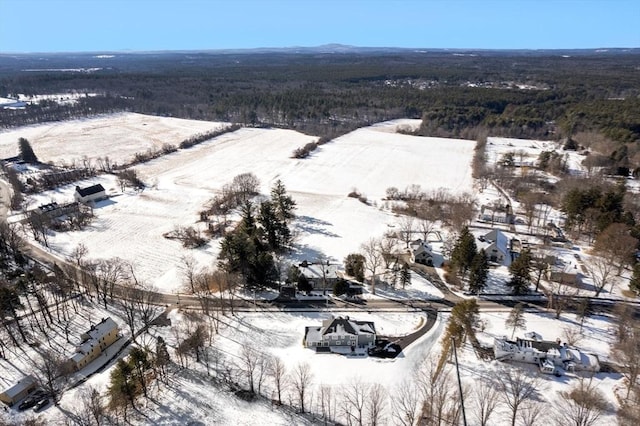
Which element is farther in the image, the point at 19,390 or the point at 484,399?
the point at 19,390

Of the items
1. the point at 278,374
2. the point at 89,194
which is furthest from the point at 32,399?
the point at 89,194

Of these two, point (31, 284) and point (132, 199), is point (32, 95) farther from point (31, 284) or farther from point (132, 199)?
point (31, 284)

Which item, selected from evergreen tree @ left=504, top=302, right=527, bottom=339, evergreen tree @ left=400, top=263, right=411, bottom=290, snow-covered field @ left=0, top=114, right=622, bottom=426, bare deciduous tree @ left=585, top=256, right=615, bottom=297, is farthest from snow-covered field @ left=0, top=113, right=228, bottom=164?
bare deciduous tree @ left=585, top=256, right=615, bottom=297

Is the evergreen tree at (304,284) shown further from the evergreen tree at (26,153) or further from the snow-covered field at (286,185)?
the evergreen tree at (26,153)

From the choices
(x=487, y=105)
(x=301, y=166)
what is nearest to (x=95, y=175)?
(x=301, y=166)

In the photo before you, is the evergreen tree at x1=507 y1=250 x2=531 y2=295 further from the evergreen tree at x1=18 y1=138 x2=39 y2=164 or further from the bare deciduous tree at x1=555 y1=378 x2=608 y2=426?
the evergreen tree at x1=18 y1=138 x2=39 y2=164

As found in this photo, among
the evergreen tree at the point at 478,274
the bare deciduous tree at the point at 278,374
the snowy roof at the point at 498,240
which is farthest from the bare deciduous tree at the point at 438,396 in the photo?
the snowy roof at the point at 498,240

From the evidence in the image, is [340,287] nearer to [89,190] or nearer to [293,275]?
[293,275]
